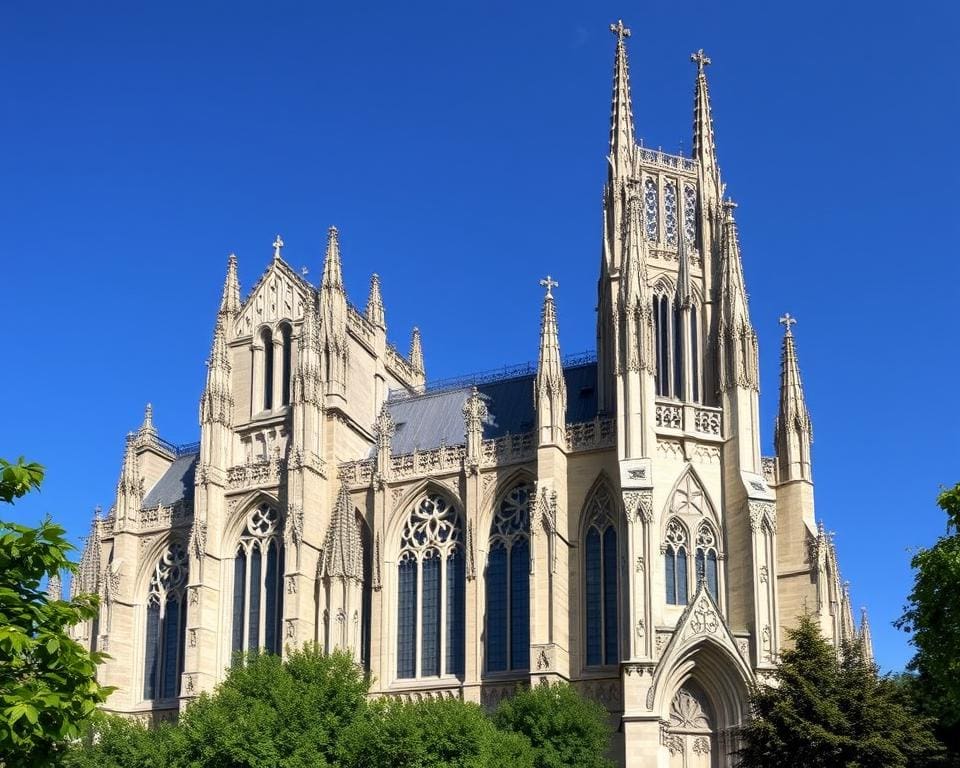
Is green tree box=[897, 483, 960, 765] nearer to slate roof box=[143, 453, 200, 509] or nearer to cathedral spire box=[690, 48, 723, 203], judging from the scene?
cathedral spire box=[690, 48, 723, 203]

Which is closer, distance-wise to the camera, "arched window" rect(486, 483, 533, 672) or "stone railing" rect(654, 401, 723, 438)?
"stone railing" rect(654, 401, 723, 438)

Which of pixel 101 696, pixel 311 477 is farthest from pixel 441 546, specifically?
pixel 101 696

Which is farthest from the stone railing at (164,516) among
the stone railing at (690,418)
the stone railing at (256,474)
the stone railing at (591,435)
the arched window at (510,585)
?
the stone railing at (690,418)

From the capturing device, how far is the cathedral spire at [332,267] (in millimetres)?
68750

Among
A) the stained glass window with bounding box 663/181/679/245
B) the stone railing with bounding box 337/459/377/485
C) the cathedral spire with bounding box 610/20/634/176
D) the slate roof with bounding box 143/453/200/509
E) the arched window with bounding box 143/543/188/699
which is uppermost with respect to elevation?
the cathedral spire with bounding box 610/20/634/176

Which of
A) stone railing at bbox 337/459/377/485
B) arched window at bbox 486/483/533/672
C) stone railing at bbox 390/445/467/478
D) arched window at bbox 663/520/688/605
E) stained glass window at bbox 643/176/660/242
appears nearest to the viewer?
arched window at bbox 663/520/688/605

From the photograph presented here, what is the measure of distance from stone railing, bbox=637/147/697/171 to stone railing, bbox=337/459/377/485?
19.0m

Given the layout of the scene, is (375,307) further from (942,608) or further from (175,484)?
(942,608)

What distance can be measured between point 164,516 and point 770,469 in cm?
2995

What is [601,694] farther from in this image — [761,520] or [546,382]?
[546,382]

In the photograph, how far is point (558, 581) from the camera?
5588 cm

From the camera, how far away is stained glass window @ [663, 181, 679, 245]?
6328 centimetres

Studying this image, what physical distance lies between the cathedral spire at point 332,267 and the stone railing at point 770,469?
74.7 feet

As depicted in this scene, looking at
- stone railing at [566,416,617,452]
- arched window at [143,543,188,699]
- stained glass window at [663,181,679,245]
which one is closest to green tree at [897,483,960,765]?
stone railing at [566,416,617,452]
